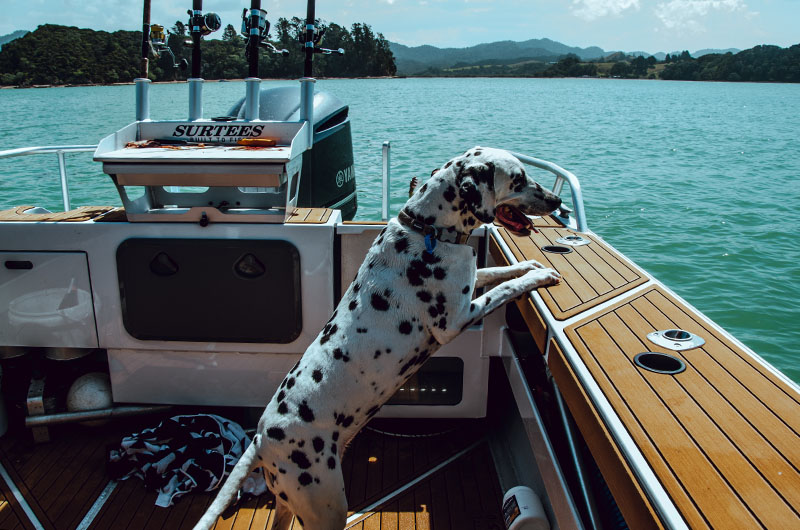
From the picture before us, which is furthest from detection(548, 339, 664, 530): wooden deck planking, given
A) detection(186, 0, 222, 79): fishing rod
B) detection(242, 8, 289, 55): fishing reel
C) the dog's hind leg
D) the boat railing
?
the boat railing

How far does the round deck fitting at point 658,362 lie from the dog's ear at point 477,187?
825 mm

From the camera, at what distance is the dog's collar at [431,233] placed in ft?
8.29

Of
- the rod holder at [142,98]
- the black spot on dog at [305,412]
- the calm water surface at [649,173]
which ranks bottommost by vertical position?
Answer: the calm water surface at [649,173]

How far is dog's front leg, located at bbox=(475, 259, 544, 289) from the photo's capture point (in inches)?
114

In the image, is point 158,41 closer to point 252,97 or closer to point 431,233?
point 252,97

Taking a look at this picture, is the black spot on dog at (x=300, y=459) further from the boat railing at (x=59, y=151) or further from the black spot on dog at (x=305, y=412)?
the boat railing at (x=59, y=151)

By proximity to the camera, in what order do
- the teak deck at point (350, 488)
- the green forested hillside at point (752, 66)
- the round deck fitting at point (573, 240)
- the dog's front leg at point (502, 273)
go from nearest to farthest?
the dog's front leg at point (502, 273) < the teak deck at point (350, 488) < the round deck fitting at point (573, 240) < the green forested hillside at point (752, 66)

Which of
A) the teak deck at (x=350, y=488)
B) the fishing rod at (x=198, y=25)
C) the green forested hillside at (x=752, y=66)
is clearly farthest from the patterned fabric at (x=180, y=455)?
the green forested hillside at (x=752, y=66)

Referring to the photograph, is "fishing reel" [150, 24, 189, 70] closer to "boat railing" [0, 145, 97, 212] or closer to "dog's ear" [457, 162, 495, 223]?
"boat railing" [0, 145, 97, 212]

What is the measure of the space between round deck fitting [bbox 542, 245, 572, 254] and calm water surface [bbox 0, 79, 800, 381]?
18.7ft

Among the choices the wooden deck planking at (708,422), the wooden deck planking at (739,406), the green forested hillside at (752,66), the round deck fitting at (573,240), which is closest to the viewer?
the wooden deck planking at (708,422)

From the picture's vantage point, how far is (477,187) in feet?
8.20

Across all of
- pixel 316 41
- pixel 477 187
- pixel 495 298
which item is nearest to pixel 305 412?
pixel 495 298

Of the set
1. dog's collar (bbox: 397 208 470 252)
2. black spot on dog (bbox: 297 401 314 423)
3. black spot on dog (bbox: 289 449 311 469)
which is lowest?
black spot on dog (bbox: 289 449 311 469)
